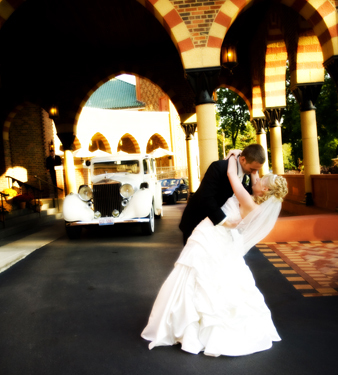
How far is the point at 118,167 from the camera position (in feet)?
32.6

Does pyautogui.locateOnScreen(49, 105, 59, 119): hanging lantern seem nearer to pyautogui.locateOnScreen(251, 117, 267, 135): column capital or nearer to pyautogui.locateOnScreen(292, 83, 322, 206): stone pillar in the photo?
pyautogui.locateOnScreen(251, 117, 267, 135): column capital

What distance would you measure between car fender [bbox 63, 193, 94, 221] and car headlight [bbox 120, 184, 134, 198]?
80 centimetres

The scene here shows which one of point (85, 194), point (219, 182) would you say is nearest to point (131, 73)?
point (85, 194)

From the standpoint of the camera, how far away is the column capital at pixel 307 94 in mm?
9906

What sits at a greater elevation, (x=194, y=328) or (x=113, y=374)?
(x=194, y=328)

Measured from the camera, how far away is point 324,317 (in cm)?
355

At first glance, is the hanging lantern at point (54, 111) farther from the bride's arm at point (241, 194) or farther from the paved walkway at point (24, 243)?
the bride's arm at point (241, 194)

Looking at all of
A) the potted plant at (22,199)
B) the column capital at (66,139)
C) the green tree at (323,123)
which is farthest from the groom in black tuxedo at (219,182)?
the green tree at (323,123)

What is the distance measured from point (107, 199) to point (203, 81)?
3344 mm

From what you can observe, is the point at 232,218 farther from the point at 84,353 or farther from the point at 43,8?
the point at 43,8

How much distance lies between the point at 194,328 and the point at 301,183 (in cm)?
839

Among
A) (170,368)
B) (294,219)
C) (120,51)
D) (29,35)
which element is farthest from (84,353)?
(120,51)

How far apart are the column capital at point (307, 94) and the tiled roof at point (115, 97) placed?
3201 centimetres

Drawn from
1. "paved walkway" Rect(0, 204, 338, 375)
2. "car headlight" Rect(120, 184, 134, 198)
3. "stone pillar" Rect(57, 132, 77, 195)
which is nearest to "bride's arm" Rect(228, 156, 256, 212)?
"paved walkway" Rect(0, 204, 338, 375)
